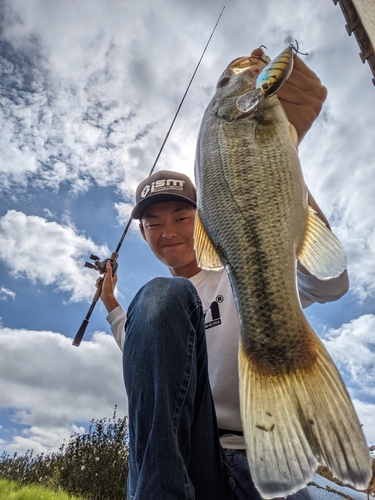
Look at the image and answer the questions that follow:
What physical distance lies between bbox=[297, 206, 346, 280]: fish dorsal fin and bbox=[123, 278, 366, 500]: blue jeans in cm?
54

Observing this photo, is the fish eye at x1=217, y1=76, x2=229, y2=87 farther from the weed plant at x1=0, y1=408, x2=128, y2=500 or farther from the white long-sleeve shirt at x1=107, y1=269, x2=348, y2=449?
the weed plant at x1=0, y1=408, x2=128, y2=500

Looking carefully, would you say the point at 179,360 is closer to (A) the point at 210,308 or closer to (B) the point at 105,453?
(A) the point at 210,308

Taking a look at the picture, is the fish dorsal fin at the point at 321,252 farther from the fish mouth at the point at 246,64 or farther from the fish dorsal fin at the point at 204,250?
the fish mouth at the point at 246,64

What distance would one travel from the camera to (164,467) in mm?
1352

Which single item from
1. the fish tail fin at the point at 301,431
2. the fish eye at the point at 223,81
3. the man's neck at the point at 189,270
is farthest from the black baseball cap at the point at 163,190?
the fish tail fin at the point at 301,431

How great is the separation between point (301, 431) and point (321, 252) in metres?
0.62

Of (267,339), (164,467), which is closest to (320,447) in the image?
(267,339)

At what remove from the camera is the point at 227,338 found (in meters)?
2.25

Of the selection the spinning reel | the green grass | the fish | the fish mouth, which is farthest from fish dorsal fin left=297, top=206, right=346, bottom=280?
the green grass

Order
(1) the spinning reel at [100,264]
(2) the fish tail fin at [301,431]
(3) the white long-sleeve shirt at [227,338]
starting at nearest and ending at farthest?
(2) the fish tail fin at [301,431] < (3) the white long-sleeve shirt at [227,338] < (1) the spinning reel at [100,264]

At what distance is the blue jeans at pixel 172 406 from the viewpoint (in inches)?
54.1

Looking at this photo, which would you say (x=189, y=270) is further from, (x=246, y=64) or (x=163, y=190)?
(x=246, y=64)

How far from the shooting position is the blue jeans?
4.51ft

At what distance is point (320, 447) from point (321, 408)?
99mm
